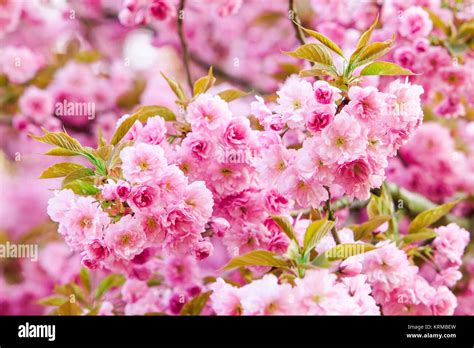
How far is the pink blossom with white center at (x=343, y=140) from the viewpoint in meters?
1.33

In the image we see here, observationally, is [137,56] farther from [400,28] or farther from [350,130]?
[350,130]

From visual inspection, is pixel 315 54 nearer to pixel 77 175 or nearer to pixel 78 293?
pixel 77 175

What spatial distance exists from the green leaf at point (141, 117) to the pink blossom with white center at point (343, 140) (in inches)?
15.1

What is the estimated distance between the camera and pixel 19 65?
2.43 metres

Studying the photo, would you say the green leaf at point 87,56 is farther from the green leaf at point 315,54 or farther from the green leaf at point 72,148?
A: the green leaf at point 315,54

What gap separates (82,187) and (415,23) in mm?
978

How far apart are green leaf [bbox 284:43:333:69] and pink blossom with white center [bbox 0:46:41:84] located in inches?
51.8

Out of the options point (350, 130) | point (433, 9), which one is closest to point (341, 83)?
point (350, 130)

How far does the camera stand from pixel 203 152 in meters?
1.47

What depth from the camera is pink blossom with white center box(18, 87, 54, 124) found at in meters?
2.33

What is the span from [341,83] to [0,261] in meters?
1.74

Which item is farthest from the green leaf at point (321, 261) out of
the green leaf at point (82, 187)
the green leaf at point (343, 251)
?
the green leaf at point (82, 187)

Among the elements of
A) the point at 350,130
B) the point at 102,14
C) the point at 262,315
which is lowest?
the point at 262,315
